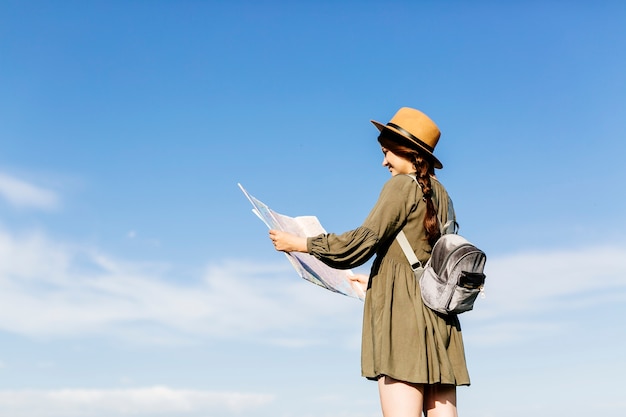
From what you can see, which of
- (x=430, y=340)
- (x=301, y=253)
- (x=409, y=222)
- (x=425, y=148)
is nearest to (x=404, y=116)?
(x=425, y=148)

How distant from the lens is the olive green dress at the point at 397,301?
4992mm

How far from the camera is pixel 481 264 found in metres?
5.05

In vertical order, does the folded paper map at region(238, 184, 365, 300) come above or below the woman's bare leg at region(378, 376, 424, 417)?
above

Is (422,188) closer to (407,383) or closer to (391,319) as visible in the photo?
(391,319)

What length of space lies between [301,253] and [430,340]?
1026mm

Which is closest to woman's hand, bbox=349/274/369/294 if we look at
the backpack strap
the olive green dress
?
the olive green dress

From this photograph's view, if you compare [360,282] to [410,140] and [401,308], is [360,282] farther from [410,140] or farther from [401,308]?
[410,140]

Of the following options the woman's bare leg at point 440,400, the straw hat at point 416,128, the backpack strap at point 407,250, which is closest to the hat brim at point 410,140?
the straw hat at point 416,128

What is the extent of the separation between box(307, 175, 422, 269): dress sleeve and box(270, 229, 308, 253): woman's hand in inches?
2.0

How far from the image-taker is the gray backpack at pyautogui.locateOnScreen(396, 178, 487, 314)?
4980 millimetres

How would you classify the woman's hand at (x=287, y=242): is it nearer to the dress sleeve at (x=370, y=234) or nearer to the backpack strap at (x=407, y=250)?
the dress sleeve at (x=370, y=234)

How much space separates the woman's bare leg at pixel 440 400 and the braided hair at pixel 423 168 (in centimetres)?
88

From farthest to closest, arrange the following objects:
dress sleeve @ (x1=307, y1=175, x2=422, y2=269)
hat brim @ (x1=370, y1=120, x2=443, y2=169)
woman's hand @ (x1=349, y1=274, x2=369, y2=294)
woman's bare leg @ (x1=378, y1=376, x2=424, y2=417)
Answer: woman's hand @ (x1=349, y1=274, x2=369, y2=294) → hat brim @ (x1=370, y1=120, x2=443, y2=169) → dress sleeve @ (x1=307, y1=175, x2=422, y2=269) → woman's bare leg @ (x1=378, y1=376, x2=424, y2=417)

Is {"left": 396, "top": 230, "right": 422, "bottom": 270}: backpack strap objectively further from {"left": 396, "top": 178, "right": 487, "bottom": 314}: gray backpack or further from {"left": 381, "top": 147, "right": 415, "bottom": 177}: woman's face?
{"left": 381, "top": 147, "right": 415, "bottom": 177}: woman's face
